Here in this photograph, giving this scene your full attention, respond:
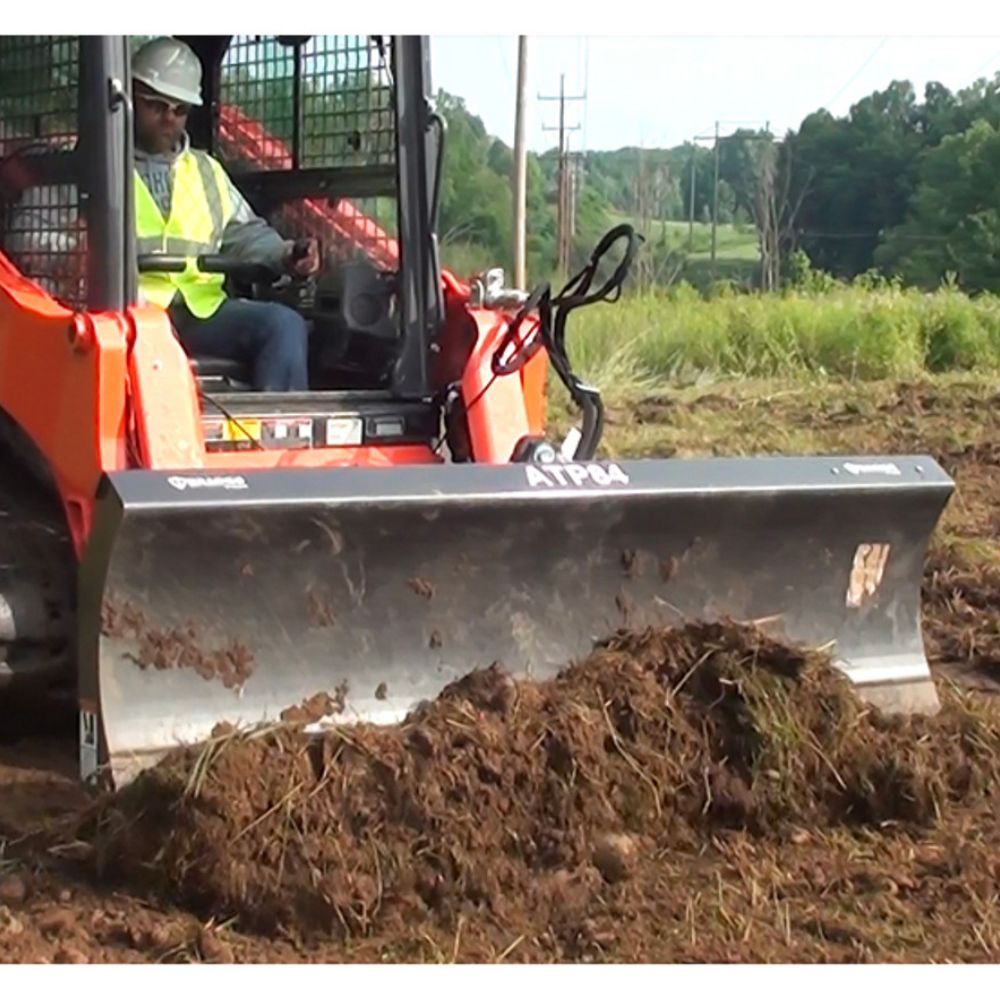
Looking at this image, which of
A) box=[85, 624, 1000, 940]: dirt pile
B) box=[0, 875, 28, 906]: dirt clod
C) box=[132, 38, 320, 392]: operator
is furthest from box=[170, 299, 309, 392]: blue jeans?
box=[0, 875, 28, 906]: dirt clod

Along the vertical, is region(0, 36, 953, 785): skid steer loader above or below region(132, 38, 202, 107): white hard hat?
below

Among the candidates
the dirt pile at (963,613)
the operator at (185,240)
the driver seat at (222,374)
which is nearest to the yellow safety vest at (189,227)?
the operator at (185,240)

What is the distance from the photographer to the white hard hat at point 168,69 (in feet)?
16.6

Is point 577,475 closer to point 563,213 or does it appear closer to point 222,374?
point 222,374

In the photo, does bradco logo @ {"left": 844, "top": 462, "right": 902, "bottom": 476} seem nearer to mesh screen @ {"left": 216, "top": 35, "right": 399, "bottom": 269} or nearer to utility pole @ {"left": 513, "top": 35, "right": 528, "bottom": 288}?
mesh screen @ {"left": 216, "top": 35, "right": 399, "bottom": 269}

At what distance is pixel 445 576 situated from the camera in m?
4.50

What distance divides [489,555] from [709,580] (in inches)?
23.5

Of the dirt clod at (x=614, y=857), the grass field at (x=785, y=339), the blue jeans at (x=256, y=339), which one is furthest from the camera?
the grass field at (x=785, y=339)

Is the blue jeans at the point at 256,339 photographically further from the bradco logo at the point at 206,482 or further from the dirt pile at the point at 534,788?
the dirt pile at the point at 534,788

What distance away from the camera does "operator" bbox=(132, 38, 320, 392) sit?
5.08 meters

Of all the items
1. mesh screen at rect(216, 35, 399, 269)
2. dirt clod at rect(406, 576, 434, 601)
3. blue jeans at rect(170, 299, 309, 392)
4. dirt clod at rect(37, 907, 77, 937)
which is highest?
mesh screen at rect(216, 35, 399, 269)

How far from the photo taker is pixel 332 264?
5598 millimetres

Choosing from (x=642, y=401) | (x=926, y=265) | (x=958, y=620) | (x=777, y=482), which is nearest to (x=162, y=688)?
(x=777, y=482)

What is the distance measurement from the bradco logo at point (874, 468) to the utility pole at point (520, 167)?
11130mm
